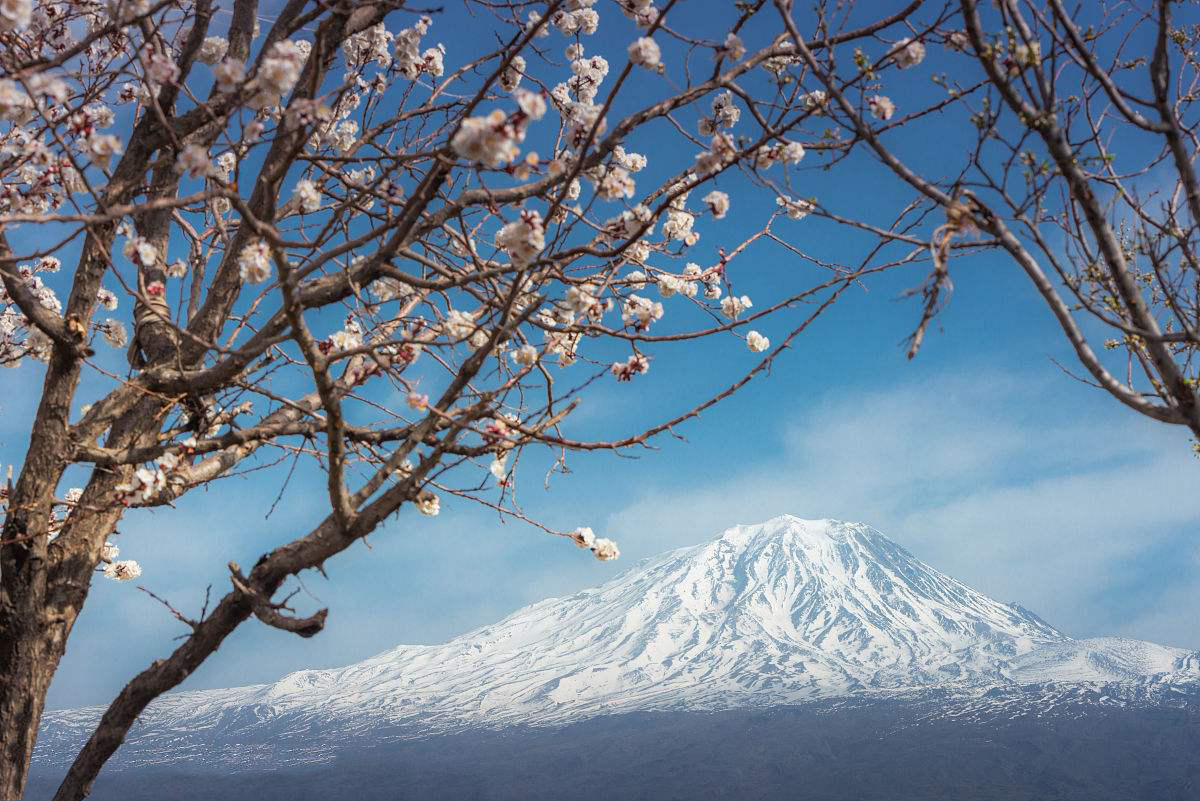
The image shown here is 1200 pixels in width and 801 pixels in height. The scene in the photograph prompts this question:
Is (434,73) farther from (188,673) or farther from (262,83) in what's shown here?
(188,673)

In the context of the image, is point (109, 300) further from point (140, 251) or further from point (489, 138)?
point (489, 138)

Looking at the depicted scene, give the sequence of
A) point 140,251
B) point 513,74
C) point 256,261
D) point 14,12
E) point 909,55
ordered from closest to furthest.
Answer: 1. point 256,261
2. point 14,12
3. point 140,251
4. point 909,55
5. point 513,74

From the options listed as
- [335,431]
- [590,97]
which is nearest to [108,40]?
[590,97]

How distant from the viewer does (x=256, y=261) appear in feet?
10.3

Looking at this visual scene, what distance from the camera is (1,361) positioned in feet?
19.9

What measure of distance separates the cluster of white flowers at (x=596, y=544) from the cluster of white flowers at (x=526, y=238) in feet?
6.84

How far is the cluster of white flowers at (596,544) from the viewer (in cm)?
450

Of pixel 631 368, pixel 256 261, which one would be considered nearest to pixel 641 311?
pixel 631 368

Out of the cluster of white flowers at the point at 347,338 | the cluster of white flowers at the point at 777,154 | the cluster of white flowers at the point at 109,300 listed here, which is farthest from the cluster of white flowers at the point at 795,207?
the cluster of white flowers at the point at 109,300

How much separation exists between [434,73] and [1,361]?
433 cm

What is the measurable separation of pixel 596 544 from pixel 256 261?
2520mm

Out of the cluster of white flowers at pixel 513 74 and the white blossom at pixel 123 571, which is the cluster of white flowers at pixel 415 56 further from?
the white blossom at pixel 123 571

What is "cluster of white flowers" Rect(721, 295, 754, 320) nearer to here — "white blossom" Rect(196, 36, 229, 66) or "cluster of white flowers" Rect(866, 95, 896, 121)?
"cluster of white flowers" Rect(866, 95, 896, 121)

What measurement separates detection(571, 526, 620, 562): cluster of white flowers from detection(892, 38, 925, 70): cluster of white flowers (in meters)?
3.26
